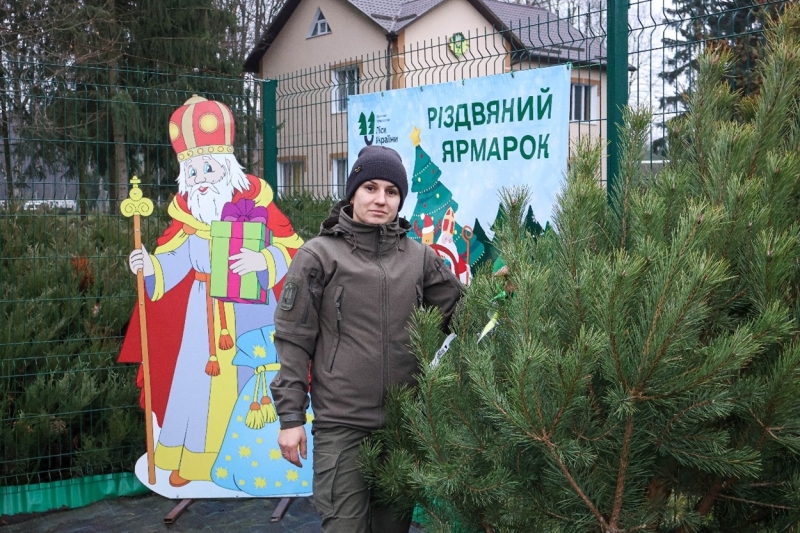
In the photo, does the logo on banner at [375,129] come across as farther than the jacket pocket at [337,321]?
Yes

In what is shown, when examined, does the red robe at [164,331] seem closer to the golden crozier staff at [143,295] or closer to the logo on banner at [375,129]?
the golden crozier staff at [143,295]

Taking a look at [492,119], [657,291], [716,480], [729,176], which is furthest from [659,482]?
[492,119]

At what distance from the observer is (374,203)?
285 centimetres

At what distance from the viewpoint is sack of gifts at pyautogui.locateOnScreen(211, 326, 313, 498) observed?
457 centimetres

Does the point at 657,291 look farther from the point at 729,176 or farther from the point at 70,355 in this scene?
the point at 70,355

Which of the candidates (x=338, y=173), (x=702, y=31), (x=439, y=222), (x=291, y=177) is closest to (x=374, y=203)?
(x=439, y=222)

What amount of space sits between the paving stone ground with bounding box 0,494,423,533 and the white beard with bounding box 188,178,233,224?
182 centimetres

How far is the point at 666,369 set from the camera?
1.54 meters

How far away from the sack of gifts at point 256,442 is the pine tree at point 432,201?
1.12m

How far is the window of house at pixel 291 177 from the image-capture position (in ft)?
19.5

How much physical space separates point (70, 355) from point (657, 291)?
4.54m

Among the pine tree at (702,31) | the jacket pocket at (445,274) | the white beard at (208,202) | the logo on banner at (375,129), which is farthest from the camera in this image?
the logo on banner at (375,129)

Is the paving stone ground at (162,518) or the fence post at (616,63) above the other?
the fence post at (616,63)

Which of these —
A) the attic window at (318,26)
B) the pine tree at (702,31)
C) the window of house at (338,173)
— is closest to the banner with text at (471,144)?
the pine tree at (702,31)
